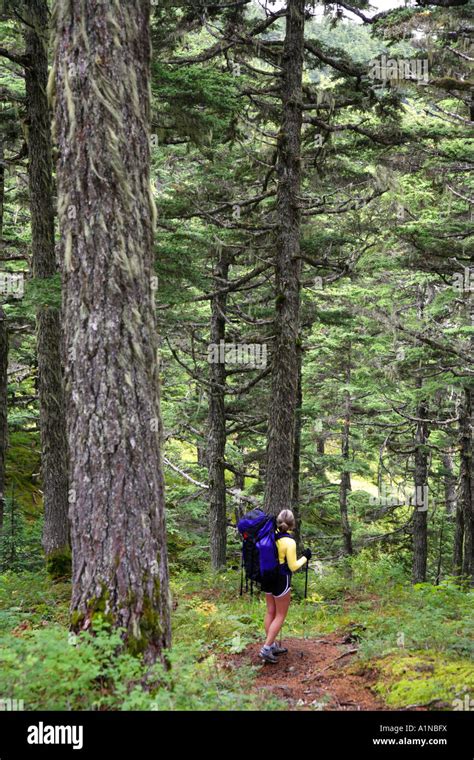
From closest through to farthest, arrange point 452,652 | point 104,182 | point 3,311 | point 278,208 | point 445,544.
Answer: point 104,182
point 452,652
point 278,208
point 3,311
point 445,544

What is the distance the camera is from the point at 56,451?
37.1 feet

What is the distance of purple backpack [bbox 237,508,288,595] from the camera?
312 inches

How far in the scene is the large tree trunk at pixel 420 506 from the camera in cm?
1865

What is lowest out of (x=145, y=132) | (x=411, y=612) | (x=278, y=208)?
(x=411, y=612)

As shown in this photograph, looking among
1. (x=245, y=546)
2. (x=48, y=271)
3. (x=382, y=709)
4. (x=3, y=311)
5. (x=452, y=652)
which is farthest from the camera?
(x=3, y=311)

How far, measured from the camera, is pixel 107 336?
536cm

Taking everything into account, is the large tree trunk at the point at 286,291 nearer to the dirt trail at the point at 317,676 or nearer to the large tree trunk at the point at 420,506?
the dirt trail at the point at 317,676

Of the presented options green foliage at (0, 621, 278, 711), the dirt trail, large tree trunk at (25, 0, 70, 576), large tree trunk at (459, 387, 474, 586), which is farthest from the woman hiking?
large tree trunk at (459, 387, 474, 586)

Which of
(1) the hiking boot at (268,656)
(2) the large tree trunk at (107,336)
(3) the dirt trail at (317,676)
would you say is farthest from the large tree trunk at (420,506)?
(2) the large tree trunk at (107,336)

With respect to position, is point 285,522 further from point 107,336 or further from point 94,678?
point 107,336

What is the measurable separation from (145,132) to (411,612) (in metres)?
8.02

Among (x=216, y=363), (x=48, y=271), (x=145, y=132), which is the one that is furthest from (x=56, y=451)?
(x=145, y=132)

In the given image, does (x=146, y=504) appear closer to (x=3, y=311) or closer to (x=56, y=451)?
(x=56, y=451)

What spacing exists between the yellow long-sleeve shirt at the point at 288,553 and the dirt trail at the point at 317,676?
1.24 meters
